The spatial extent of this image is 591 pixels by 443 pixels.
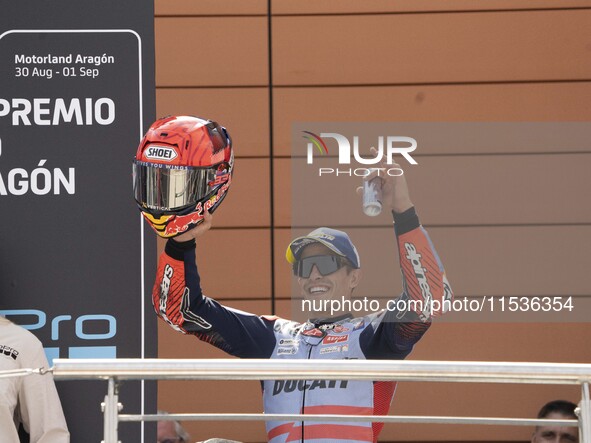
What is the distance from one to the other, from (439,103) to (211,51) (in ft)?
2.86

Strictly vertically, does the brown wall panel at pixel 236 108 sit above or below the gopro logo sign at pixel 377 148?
above

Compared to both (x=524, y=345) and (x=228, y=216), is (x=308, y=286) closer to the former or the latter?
(x=228, y=216)

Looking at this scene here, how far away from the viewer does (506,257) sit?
381 cm

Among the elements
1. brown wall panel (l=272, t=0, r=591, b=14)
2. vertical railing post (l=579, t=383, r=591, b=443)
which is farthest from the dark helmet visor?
vertical railing post (l=579, t=383, r=591, b=443)

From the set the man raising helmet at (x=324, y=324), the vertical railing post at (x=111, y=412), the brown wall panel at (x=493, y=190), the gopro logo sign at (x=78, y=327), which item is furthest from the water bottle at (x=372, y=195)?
the vertical railing post at (x=111, y=412)

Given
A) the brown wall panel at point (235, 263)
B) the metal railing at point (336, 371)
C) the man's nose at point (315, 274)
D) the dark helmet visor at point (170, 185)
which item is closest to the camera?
the metal railing at point (336, 371)

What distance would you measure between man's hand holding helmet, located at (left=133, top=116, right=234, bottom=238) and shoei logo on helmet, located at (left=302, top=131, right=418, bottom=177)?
0.71 m

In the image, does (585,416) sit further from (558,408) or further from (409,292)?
(558,408)

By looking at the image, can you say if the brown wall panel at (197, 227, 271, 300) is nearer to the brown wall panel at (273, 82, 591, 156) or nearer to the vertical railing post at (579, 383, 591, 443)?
the brown wall panel at (273, 82, 591, 156)

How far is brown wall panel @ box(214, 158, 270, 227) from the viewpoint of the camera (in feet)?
12.8

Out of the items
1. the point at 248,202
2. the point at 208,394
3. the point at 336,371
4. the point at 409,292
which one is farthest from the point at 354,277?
the point at 336,371

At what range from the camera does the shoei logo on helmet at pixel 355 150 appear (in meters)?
3.77

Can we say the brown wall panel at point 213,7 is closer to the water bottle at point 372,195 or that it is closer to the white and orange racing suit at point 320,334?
the water bottle at point 372,195

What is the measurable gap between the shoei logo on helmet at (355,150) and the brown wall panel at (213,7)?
509 millimetres
